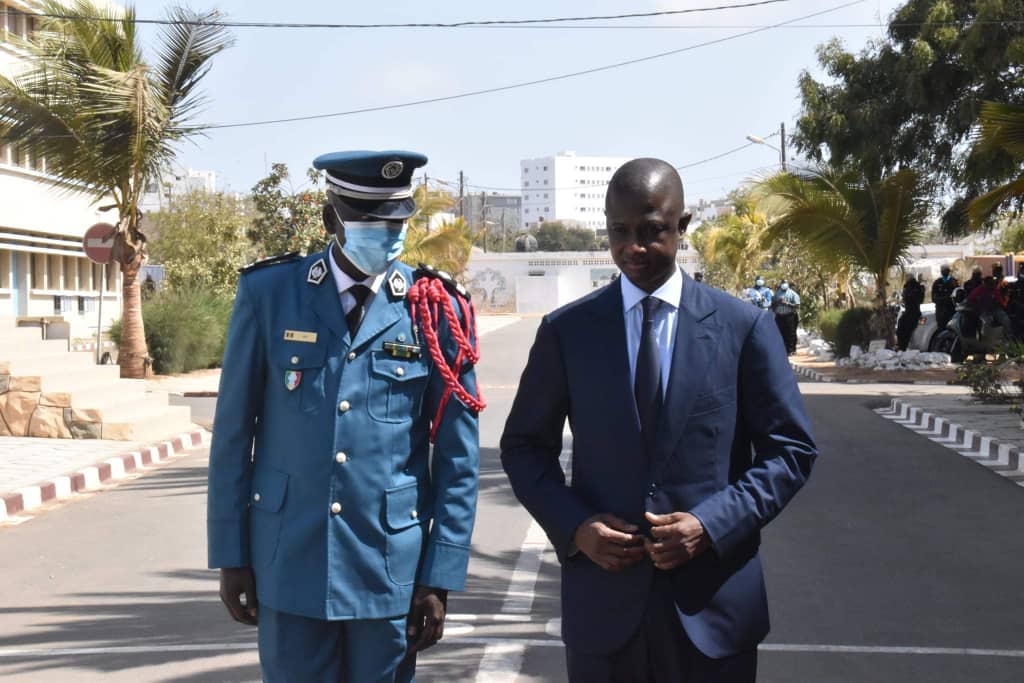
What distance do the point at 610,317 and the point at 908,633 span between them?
12.8 ft

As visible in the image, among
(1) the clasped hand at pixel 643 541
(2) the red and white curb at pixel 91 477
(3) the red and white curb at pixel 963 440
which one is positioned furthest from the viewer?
(3) the red and white curb at pixel 963 440

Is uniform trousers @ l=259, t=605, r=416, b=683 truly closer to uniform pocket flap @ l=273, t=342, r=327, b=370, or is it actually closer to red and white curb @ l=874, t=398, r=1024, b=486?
uniform pocket flap @ l=273, t=342, r=327, b=370

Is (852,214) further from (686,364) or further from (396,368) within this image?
(686,364)

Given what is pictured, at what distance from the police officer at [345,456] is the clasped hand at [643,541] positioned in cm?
52

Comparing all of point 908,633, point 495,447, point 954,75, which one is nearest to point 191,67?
point 495,447

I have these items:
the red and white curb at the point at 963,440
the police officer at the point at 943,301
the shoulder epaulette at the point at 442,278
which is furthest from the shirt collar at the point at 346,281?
the police officer at the point at 943,301

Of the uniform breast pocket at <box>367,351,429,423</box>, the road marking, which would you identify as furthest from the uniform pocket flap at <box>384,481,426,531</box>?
the road marking

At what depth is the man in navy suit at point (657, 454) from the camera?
2.93 metres

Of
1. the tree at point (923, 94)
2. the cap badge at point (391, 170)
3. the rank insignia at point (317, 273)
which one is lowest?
the rank insignia at point (317, 273)

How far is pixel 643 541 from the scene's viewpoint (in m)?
2.92

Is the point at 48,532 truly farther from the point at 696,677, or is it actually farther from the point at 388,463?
the point at 696,677

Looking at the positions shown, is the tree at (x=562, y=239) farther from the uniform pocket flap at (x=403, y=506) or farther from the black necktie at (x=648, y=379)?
the black necktie at (x=648, y=379)

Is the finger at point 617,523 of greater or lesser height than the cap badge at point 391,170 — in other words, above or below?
below

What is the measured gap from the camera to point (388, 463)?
11.1 feet
